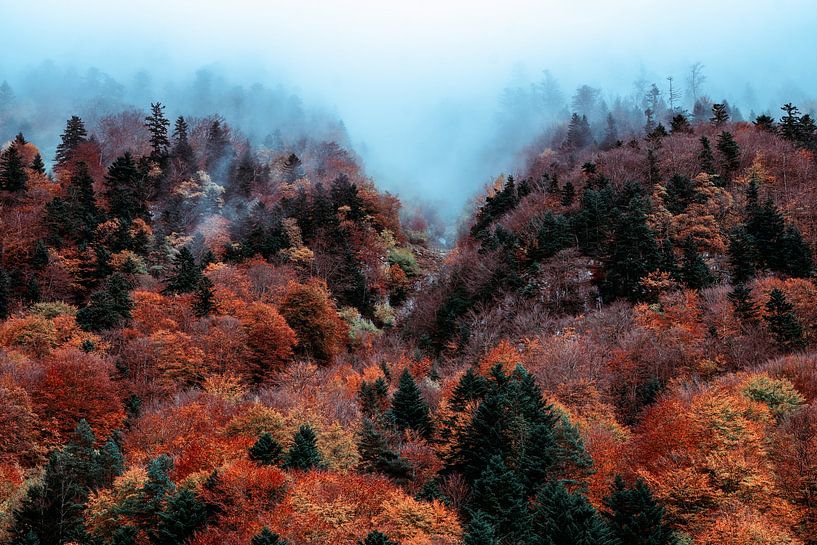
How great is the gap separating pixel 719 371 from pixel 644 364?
604 cm

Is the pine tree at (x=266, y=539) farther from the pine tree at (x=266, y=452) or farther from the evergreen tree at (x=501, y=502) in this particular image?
the evergreen tree at (x=501, y=502)

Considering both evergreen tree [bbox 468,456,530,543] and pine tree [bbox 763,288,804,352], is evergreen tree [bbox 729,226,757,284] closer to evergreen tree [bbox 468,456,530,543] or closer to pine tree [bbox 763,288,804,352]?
pine tree [bbox 763,288,804,352]

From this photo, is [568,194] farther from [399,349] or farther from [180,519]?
[180,519]

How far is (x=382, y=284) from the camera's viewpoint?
3499 inches

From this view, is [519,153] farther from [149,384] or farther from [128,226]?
[149,384]

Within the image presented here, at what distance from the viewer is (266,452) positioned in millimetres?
38969

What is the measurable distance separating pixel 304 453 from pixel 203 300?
31.8m

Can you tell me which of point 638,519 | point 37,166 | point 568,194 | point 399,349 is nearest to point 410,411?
point 638,519

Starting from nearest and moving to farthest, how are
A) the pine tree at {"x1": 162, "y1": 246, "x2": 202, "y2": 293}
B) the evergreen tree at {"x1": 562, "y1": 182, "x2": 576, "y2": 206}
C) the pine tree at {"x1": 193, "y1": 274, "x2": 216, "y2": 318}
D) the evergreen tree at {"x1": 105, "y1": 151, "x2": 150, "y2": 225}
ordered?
1. the pine tree at {"x1": 193, "y1": 274, "x2": 216, "y2": 318}
2. the pine tree at {"x1": 162, "y1": 246, "x2": 202, "y2": 293}
3. the evergreen tree at {"x1": 105, "y1": 151, "x2": 150, "y2": 225}
4. the evergreen tree at {"x1": 562, "y1": 182, "x2": 576, "y2": 206}

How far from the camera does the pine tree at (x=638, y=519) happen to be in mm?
32312

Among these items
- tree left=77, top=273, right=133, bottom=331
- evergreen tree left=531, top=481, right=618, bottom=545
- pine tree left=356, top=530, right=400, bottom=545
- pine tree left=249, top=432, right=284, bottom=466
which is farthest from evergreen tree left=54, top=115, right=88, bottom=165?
evergreen tree left=531, top=481, right=618, bottom=545

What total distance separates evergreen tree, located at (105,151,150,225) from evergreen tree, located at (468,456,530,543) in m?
65.6

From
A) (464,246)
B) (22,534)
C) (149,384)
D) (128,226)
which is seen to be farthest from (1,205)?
(464,246)

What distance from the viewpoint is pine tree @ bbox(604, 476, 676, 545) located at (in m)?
32.3
